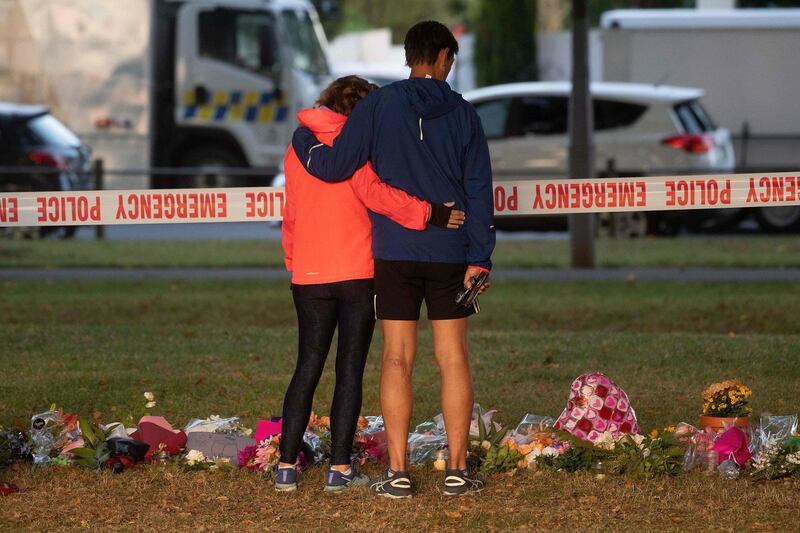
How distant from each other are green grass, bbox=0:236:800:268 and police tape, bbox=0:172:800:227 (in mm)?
8745

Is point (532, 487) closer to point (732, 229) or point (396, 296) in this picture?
point (396, 296)

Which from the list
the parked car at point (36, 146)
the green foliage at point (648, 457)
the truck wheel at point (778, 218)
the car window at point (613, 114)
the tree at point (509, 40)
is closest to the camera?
the green foliage at point (648, 457)

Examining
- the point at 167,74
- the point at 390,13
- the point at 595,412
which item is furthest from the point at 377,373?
the point at 390,13

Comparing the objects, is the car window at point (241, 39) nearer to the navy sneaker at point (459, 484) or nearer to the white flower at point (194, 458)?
the white flower at point (194, 458)

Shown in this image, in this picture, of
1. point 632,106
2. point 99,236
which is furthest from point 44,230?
point 632,106

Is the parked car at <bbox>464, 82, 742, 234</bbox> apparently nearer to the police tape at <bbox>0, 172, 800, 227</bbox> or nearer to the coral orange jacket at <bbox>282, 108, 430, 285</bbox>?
the police tape at <bbox>0, 172, 800, 227</bbox>

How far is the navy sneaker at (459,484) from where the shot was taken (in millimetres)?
6018

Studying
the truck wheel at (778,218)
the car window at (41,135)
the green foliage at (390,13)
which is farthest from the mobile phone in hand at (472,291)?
the green foliage at (390,13)

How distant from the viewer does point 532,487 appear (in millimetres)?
6148

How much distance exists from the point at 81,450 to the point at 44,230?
14.9 m

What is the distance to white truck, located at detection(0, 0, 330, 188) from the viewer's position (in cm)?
2430

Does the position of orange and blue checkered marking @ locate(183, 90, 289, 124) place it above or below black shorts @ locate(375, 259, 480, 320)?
above

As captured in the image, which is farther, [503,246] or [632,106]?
[632,106]

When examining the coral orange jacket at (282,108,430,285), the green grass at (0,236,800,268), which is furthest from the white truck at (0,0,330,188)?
the coral orange jacket at (282,108,430,285)
